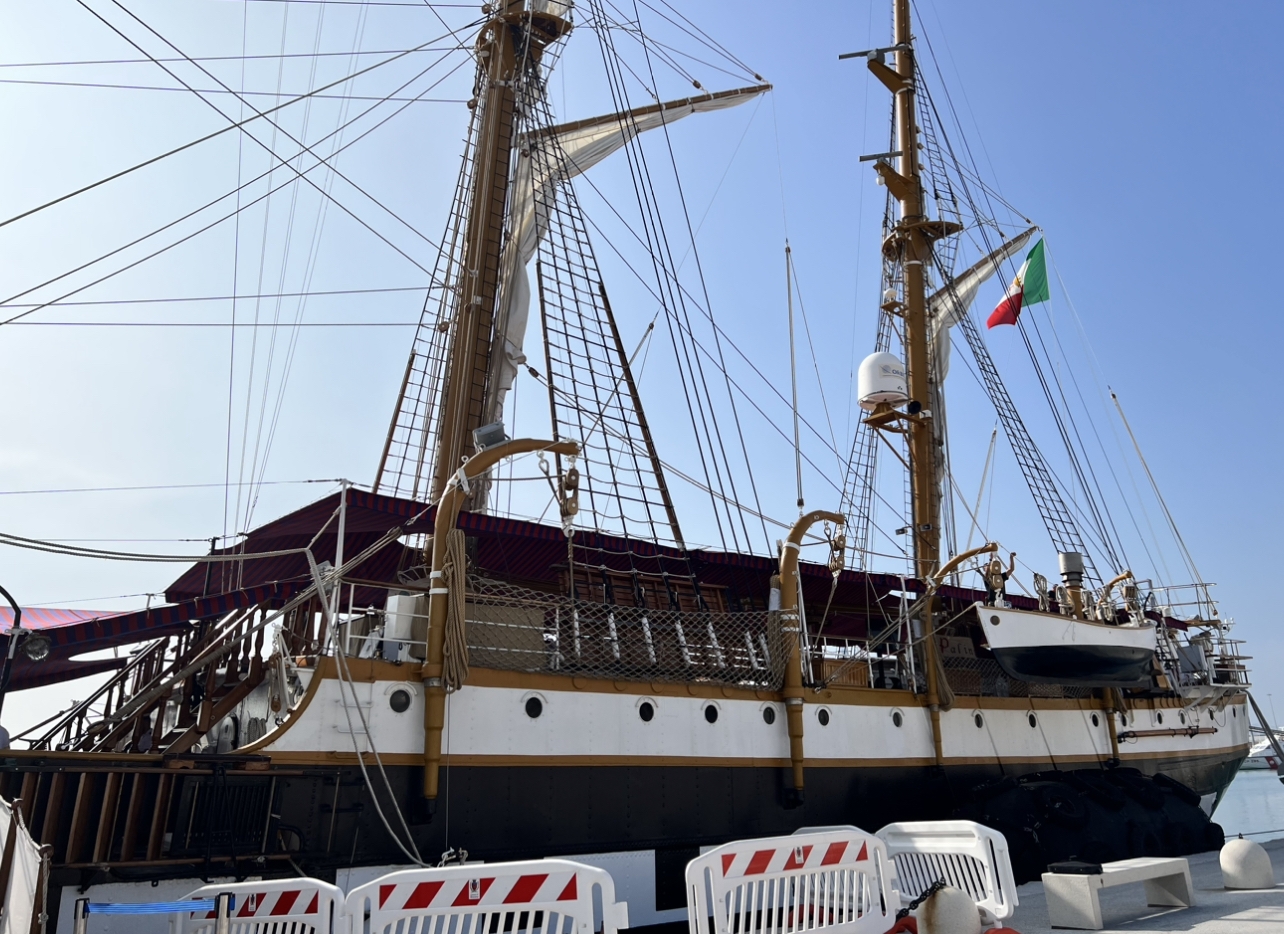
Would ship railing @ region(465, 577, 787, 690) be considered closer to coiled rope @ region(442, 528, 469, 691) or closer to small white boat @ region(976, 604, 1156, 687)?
coiled rope @ region(442, 528, 469, 691)

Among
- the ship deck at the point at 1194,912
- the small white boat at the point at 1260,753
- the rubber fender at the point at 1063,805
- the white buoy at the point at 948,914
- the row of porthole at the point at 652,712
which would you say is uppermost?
the small white boat at the point at 1260,753

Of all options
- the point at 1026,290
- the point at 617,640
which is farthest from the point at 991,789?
the point at 1026,290

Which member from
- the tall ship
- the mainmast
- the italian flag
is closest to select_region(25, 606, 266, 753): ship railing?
the tall ship

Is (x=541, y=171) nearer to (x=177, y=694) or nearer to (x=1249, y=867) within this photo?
(x=177, y=694)

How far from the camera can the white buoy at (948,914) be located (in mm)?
5914

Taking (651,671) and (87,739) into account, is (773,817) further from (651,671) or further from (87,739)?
(87,739)

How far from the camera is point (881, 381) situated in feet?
56.3

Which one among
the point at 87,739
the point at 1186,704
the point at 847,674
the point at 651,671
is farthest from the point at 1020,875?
the point at 87,739

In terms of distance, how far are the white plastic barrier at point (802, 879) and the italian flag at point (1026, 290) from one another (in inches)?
798

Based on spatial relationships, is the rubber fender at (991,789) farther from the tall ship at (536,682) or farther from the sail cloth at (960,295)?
the sail cloth at (960,295)

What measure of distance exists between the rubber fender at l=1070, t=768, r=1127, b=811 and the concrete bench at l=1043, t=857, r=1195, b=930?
504 cm

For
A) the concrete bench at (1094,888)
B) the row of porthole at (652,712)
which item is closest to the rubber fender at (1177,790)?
the row of porthole at (652,712)

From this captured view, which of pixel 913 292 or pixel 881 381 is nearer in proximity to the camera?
pixel 881 381

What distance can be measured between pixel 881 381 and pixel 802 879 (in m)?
12.2
